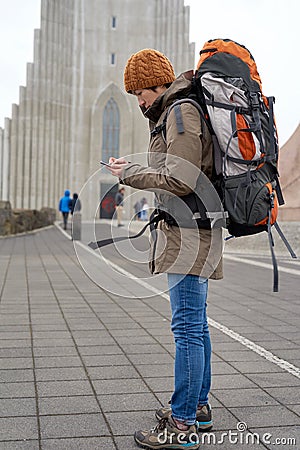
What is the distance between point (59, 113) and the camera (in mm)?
59469

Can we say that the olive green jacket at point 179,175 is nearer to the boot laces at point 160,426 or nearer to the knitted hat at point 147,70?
the knitted hat at point 147,70

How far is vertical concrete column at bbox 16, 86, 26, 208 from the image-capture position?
5856cm

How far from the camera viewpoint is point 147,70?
3307 mm

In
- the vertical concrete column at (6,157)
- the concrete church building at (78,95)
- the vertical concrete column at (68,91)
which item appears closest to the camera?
the concrete church building at (78,95)

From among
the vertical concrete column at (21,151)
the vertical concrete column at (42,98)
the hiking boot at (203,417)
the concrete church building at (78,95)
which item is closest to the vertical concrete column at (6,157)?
the concrete church building at (78,95)

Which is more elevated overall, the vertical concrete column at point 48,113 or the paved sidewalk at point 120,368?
the vertical concrete column at point 48,113

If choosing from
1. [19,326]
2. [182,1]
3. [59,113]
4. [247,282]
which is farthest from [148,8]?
[19,326]

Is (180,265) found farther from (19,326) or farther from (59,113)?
(59,113)

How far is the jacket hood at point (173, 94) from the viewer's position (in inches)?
127

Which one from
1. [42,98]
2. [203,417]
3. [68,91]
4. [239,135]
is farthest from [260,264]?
[68,91]

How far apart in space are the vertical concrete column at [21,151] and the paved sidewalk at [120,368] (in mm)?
50553

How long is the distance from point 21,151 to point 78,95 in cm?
740

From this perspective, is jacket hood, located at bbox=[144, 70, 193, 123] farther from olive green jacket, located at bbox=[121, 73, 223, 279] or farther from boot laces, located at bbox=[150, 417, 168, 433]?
boot laces, located at bbox=[150, 417, 168, 433]

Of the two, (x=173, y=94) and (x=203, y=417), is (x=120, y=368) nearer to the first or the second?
(x=203, y=417)
